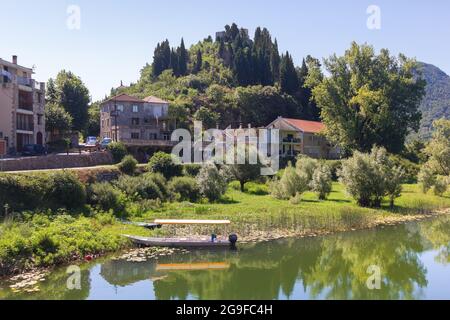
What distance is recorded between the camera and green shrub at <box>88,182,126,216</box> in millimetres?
38259

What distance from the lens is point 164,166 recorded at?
50.7 meters

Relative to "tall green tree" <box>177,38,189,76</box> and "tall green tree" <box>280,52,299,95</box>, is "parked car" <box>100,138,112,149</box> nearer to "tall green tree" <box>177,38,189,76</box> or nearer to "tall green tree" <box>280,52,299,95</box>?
"tall green tree" <box>280,52,299,95</box>

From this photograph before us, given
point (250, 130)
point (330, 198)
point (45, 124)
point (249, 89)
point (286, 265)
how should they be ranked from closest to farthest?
point (286, 265), point (330, 198), point (45, 124), point (250, 130), point (249, 89)

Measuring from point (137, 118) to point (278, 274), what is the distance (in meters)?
55.5

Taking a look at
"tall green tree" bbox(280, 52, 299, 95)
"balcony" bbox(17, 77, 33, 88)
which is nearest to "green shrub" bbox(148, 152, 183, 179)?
"balcony" bbox(17, 77, 33, 88)

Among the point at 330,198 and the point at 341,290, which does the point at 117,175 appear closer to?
the point at 330,198

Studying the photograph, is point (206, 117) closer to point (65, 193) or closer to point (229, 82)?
point (229, 82)

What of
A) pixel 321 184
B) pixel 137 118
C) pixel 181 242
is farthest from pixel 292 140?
pixel 181 242

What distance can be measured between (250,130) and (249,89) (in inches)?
1125

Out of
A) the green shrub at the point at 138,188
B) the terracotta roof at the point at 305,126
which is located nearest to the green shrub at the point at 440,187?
the terracotta roof at the point at 305,126

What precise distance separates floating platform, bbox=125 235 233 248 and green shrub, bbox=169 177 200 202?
15.0 metres

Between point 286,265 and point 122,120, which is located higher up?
point 122,120

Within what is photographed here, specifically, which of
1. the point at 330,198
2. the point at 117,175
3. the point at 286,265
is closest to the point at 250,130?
the point at 330,198
